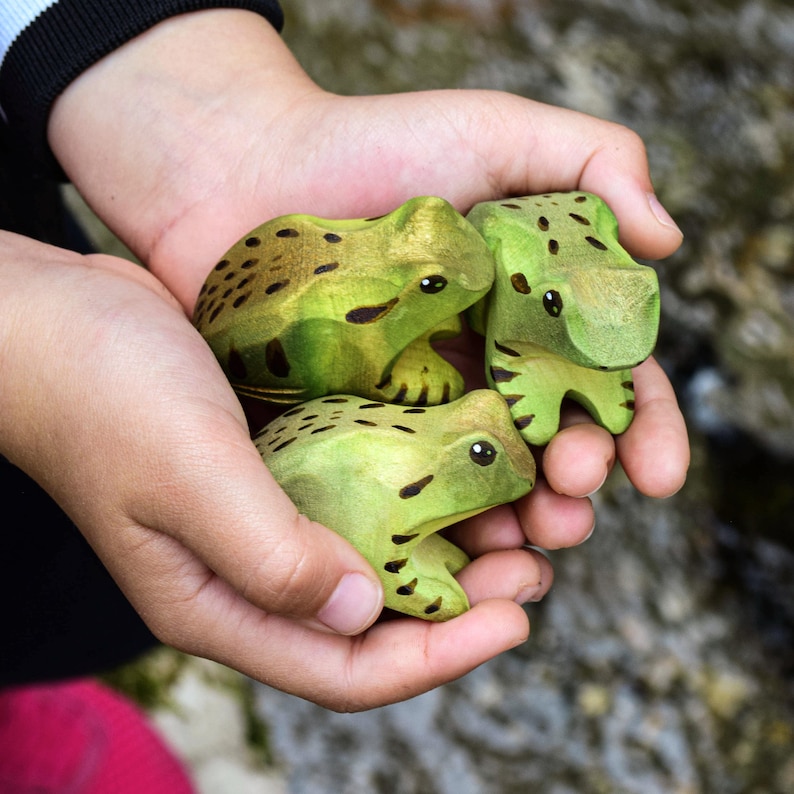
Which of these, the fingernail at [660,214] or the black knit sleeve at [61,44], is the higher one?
the black knit sleeve at [61,44]

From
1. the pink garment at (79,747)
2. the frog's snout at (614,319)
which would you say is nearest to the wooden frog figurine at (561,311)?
the frog's snout at (614,319)

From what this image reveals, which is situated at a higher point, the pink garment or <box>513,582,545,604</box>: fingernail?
<box>513,582,545,604</box>: fingernail

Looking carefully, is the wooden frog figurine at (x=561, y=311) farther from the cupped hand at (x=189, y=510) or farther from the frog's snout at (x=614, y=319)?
the cupped hand at (x=189, y=510)

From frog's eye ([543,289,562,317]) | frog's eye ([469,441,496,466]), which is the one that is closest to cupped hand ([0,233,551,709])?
frog's eye ([469,441,496,466])

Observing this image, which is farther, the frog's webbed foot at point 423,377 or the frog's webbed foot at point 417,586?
the frog's webbed foot at point 423,377

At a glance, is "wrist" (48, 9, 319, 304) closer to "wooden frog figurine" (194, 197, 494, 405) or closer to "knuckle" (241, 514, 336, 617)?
"wooden frog figurine" (194, 197, 494, 405)

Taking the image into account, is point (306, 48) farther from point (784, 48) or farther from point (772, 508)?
point (772, 508)

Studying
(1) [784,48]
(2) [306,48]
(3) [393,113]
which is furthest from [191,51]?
(1) [784,48]
